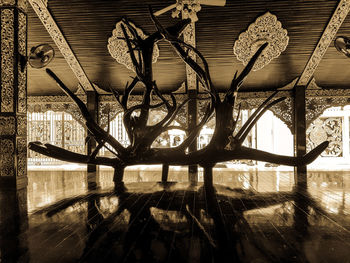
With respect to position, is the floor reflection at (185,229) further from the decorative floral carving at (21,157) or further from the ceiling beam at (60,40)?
the ceiling beam at (60,40)

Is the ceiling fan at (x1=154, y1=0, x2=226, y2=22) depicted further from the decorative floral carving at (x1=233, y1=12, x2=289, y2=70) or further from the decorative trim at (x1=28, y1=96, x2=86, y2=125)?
the decorative trim at (x1=28, y1=96, x2=86, y2=125)

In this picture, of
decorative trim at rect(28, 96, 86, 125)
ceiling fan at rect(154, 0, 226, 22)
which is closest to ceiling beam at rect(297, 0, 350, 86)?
ceiling fan at rect(154, 0, 226, 22)

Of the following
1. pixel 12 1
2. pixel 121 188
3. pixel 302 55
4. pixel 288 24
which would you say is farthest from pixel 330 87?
pixel 12 1

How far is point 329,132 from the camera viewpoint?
8289 mm

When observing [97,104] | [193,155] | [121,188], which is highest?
[97,104]

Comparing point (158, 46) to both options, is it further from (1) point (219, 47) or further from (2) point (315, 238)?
(2) point (315, 238)

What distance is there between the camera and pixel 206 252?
1.26 metres

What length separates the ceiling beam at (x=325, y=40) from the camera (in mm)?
4082

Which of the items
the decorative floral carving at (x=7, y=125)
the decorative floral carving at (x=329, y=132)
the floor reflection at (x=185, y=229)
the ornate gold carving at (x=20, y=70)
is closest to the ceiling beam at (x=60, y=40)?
the ornate gold carving at (x=20, y=70)

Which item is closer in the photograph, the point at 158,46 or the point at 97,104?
the point at 158,46

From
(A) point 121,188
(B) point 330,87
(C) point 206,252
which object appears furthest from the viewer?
(B) point 330,87

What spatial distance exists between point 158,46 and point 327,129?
645 centimetres

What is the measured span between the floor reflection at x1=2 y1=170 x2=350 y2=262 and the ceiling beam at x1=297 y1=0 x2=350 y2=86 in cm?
315

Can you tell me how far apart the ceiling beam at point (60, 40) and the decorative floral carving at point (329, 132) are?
699 cm
